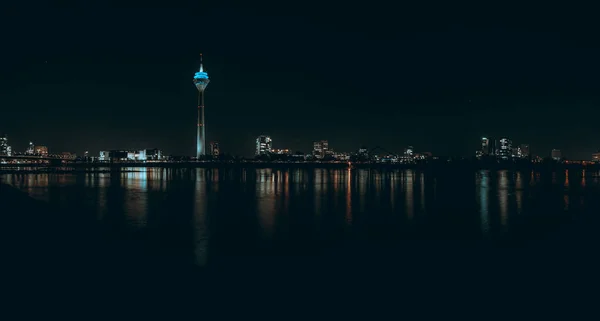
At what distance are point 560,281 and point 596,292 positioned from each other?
2.60ft

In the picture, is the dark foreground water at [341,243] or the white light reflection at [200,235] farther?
the white light reflection at [200,235]

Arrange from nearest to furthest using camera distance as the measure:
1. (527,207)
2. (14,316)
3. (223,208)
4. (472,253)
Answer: (14,316), (472,253), (223,208), (527,207)

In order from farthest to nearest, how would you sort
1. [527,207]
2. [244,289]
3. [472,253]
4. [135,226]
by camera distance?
[527,207]
[135,226]
[472,253]
[244,289]

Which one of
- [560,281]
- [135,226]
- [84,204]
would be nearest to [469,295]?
[560,281]

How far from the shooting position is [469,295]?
26.5 feet

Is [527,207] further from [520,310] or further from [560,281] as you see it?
[520,310]

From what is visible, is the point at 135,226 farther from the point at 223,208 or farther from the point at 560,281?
the point at 560,281

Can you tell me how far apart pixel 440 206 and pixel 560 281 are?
13902 millimetres

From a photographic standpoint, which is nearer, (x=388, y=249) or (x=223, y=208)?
(x=388, y=249)

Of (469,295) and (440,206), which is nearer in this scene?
(469,295)

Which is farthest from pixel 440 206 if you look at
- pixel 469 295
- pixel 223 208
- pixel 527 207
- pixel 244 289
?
pixel 244 289

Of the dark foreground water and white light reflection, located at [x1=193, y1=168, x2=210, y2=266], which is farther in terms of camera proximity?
white light reflection, located at [x1=193, y1=168, x2=210, y2=266]

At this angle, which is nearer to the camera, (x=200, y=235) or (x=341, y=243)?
(x=341, y=243)

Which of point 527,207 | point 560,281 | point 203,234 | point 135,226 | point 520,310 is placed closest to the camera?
point 520,310
